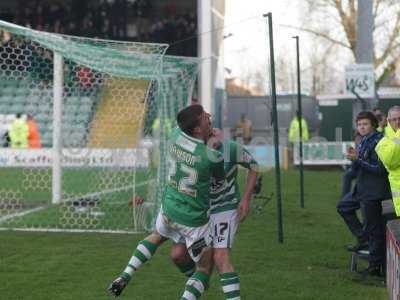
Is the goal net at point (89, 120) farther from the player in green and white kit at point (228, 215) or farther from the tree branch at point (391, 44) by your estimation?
→ the tree branch at point (391, 44)

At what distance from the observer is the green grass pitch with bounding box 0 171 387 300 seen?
8219 mm

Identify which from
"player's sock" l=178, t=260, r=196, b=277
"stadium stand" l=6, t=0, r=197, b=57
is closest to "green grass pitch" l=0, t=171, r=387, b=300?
"player's sock" l=178, t=260, r=196, b=277

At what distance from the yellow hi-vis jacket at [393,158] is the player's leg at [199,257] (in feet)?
6.73

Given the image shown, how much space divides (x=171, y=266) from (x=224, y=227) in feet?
8.91

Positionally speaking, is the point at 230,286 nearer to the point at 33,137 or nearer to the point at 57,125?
the point at 57,125

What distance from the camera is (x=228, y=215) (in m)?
7.23

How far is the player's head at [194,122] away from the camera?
6.84 meters

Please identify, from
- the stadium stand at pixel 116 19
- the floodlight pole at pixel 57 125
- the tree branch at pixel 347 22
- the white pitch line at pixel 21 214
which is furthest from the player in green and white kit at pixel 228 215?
the tree branch at pixel 347 22

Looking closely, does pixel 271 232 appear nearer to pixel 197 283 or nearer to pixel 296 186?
pixel 197 283

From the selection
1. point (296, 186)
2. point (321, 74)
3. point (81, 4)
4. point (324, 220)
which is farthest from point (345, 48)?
point (324, 220)

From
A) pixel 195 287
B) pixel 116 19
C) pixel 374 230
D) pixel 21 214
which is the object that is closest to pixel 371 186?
pixel 374 230

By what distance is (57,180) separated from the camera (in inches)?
648

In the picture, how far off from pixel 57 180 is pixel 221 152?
31.9 ft

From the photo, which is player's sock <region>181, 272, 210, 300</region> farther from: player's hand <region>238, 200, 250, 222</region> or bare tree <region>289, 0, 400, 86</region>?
bare tree <region>289, 0, 400, 86</region>
